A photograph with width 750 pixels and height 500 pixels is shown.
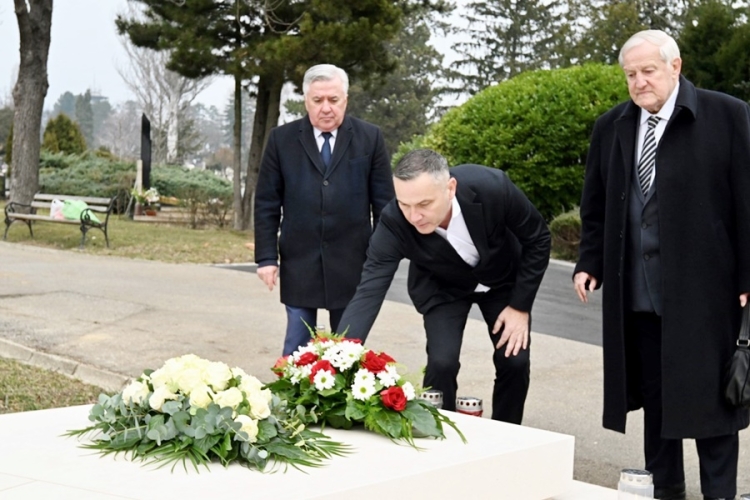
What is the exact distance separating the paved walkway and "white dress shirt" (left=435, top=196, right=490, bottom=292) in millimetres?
1335

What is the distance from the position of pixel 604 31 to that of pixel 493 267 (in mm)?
31028

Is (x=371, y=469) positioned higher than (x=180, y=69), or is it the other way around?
(x=180, y=69)

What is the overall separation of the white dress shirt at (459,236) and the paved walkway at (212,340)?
134 cm

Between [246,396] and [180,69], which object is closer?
[246,396]

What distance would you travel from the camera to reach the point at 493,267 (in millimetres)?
5320

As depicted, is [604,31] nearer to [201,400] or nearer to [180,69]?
[180,69]

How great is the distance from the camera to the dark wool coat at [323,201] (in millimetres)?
6184

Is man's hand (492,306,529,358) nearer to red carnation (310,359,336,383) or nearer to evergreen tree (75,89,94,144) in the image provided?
red carnation (310,359,336,383)

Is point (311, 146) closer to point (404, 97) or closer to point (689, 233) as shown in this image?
point (689, 233)

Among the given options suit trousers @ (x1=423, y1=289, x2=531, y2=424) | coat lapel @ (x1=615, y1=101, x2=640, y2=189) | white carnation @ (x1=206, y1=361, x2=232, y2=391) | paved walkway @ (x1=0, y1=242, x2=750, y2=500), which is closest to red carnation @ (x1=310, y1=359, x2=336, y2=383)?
white carnation @ (x1=206, y1=361, x2=232, y2=391)


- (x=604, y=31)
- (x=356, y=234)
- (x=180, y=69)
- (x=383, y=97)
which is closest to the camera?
(x=356, y=234)

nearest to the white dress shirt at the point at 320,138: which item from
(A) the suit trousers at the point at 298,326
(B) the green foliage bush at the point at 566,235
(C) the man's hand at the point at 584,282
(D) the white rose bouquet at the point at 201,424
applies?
(A) the suit trousers at the point at 298,326

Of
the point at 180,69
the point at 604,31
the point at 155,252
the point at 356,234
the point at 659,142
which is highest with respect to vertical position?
the point at 604,31

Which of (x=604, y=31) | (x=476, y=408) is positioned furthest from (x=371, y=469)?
(x=604, y=31)
